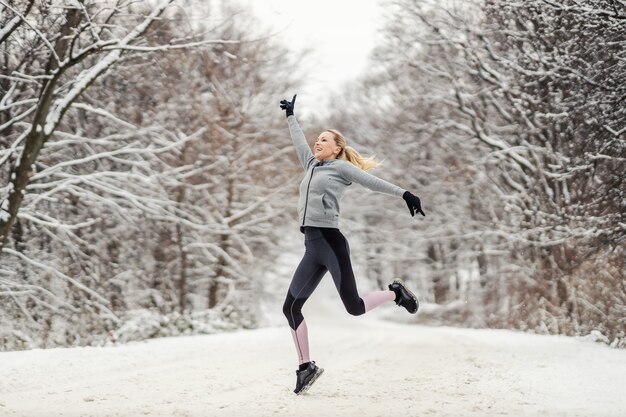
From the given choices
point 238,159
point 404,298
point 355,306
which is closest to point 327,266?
point 355,306

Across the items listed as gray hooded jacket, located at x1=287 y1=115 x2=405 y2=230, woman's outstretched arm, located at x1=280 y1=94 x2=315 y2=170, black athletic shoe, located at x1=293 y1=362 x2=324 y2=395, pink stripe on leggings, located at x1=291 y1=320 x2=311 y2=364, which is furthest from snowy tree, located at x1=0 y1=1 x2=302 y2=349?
black athletic shoe, located at x1=293 y1=362 x2=324 y2=395

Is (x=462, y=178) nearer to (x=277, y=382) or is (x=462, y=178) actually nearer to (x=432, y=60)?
(x=432, y=60)

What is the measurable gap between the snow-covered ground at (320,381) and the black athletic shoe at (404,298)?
65 cm

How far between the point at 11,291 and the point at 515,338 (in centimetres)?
785

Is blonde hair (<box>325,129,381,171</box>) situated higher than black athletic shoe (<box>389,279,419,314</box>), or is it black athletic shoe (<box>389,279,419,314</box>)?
blonde hair (<box>325,129,381,171</box>)

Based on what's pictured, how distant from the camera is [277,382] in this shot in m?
5.50

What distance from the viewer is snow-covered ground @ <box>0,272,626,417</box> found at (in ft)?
14.1

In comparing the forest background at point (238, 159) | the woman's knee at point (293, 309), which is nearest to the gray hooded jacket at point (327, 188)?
the woman's knee at point (293, 309)

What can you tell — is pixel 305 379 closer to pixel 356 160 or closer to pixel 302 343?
pixel 302 343

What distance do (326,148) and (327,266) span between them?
0.93m

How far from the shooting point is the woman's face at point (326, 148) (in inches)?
201

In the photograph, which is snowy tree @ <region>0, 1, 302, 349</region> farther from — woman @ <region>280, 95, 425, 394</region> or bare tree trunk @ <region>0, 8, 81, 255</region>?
woman @ <region>280, 95, 425, 394</region>

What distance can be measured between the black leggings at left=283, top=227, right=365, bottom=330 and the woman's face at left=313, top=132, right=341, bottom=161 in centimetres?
61

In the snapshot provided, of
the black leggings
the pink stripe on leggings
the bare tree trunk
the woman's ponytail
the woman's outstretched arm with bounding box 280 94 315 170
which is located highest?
the bare tree trunk
